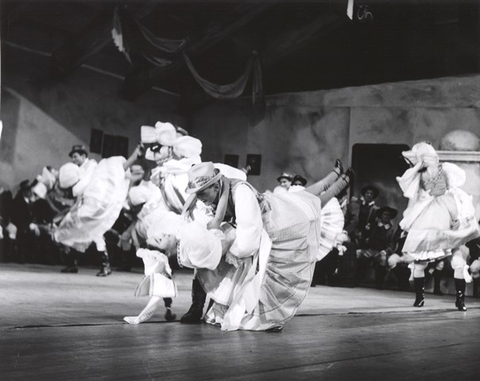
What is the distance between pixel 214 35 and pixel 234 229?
8.25 metres

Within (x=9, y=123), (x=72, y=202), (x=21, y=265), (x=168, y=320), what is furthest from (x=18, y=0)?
(x=168, y=320)

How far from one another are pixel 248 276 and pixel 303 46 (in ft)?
32.1

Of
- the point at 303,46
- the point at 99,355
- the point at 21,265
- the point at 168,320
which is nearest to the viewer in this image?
the point at 99,355

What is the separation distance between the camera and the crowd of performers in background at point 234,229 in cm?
450

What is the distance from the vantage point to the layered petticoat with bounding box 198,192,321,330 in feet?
14.9

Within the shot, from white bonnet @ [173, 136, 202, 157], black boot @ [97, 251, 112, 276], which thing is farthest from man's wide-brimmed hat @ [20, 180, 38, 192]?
white bonnet @ [173, 136, 202, 157]

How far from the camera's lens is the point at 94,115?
12805 mm

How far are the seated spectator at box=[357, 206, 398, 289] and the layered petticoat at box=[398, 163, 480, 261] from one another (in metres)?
3.28

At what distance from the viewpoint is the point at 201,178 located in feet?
14.3

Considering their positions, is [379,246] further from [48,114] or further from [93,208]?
[48,114]

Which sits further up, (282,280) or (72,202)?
(72,202)

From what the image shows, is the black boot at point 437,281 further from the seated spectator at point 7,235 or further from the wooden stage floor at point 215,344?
the seated spectator at point 7,235

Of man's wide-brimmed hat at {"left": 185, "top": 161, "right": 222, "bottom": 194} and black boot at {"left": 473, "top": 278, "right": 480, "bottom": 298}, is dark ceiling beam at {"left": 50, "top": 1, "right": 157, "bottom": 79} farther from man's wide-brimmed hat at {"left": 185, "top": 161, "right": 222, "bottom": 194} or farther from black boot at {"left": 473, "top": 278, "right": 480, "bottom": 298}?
man's wide-brimmed hat at {"left": 185, "top": 161, "right": 222, "bottom": 194}

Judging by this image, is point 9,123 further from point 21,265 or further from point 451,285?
point 451,285
